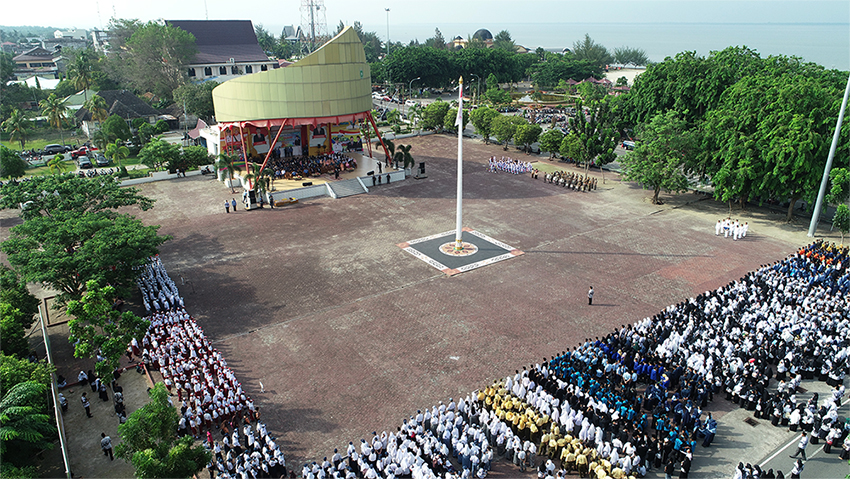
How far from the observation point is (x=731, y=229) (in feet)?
103

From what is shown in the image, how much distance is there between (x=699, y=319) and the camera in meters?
21.1

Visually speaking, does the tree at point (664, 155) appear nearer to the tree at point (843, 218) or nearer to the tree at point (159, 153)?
the tree at point (843, 218)

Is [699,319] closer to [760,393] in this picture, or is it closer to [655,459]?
[760,393]

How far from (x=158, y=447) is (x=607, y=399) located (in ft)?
41.0

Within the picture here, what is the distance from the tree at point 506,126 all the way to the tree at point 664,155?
1596 centimetres

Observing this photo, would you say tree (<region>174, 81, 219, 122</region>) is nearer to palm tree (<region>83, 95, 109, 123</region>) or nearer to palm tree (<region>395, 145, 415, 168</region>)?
palm tree (<region>83, 95, 109, 123</region>)

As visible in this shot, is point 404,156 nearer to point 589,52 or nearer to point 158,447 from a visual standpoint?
point 158,447

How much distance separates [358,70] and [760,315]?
31.6 metres

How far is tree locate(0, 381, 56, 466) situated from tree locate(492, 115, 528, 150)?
142ft

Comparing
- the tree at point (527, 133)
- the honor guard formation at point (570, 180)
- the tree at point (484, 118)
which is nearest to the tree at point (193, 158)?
the tree at point (484, 118)

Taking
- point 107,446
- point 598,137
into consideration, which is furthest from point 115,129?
point 107,446

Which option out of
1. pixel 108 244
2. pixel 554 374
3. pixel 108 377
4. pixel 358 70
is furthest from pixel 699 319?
pixel 358 70

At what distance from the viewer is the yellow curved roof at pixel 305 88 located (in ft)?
128

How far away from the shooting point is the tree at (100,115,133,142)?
54.0 meters
